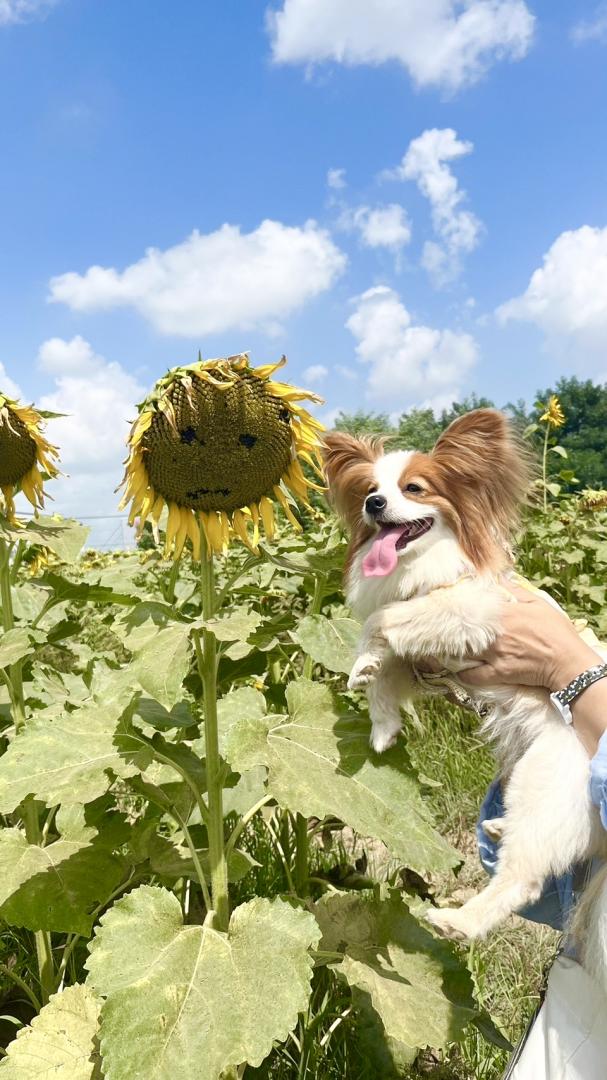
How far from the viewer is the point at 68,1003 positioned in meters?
2.14

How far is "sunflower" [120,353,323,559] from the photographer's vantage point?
198 centimetres

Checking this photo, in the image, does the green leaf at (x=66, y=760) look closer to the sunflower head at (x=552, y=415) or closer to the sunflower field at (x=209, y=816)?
the sunflower field at (x=209, y=816)

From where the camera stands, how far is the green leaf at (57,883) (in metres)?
2.26

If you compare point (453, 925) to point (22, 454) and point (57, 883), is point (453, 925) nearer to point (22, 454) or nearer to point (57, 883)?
point (57, 883)

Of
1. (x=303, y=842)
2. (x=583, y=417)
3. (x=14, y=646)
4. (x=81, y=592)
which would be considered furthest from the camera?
(x=583, y=417)

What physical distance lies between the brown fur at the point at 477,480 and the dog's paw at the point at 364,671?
0.42 m

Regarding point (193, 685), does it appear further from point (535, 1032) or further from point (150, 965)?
point (535, 1032)

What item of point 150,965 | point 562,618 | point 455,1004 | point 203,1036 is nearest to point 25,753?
point 150,965

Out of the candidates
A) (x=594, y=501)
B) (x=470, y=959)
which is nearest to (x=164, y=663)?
(x=470, y=959)

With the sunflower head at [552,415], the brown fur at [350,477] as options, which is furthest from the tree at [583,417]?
the brown fur at [350,477]

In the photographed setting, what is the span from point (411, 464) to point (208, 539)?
25.1 inches

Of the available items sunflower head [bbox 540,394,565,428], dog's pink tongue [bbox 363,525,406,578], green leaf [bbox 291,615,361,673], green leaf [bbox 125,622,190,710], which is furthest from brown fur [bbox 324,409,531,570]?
sunflower head [bbox 540,394,565,428]

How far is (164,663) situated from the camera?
6.03 feet

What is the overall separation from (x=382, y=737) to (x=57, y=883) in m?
1.00
